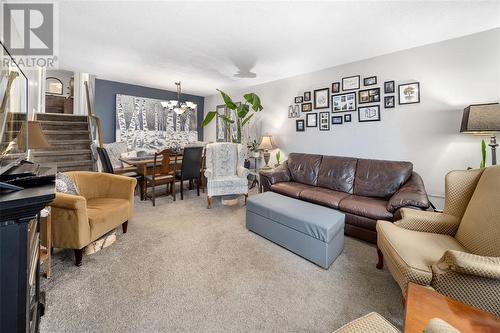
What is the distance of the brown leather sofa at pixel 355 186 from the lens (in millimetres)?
2369

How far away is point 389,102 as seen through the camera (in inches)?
126

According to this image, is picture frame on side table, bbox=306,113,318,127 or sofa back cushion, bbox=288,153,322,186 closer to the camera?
sofa back cushion, bbox=288,153,322,186

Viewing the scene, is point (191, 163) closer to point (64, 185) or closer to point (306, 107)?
point (64, 185)

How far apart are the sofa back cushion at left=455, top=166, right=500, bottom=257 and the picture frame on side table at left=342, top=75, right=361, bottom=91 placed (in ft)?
7.65

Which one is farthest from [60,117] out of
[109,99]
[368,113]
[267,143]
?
[368,113]

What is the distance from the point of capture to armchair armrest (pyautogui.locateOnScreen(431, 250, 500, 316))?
3.27ft

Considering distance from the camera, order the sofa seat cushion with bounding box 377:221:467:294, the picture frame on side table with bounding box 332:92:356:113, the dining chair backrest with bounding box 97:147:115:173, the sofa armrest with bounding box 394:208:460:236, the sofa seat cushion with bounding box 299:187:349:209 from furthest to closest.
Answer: the picture frame on side table with bounding box 332:92:356:113 → the dining chair backrest with bounding box 97:147:115:173 → the sofa seat cushion with bounding box 299:187:349:209 → the sofa armrest with bounding box 394:208:460:236 → the sofa seat cushion with bounding box 377:221:467:294

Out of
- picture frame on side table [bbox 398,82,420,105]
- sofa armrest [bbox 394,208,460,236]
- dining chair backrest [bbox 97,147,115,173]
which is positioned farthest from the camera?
dining chair backrest [bbox 97,147,115,173]

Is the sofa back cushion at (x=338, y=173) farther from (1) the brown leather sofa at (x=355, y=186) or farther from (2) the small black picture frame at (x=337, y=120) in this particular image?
(2) the small black picture frame at (x=337, y=120)

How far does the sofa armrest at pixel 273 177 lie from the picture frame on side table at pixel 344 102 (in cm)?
140

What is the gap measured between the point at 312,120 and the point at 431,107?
5.74 feet

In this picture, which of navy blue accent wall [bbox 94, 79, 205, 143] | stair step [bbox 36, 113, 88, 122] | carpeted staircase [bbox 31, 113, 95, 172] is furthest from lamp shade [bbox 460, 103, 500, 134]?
stair step [bbox 36, 113, 88, 122]

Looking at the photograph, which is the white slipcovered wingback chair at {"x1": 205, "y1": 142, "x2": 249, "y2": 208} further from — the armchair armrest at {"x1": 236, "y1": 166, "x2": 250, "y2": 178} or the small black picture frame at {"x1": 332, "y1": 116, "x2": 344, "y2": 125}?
the small black picture frame at {"x1": 332, "y1": 116, "x2": 344, "y2": 125}

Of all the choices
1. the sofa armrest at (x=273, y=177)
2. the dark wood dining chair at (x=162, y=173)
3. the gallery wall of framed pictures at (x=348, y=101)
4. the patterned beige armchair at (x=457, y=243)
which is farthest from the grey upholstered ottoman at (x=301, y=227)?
the gallery wall of framed pictures at (x=348, y=101)
